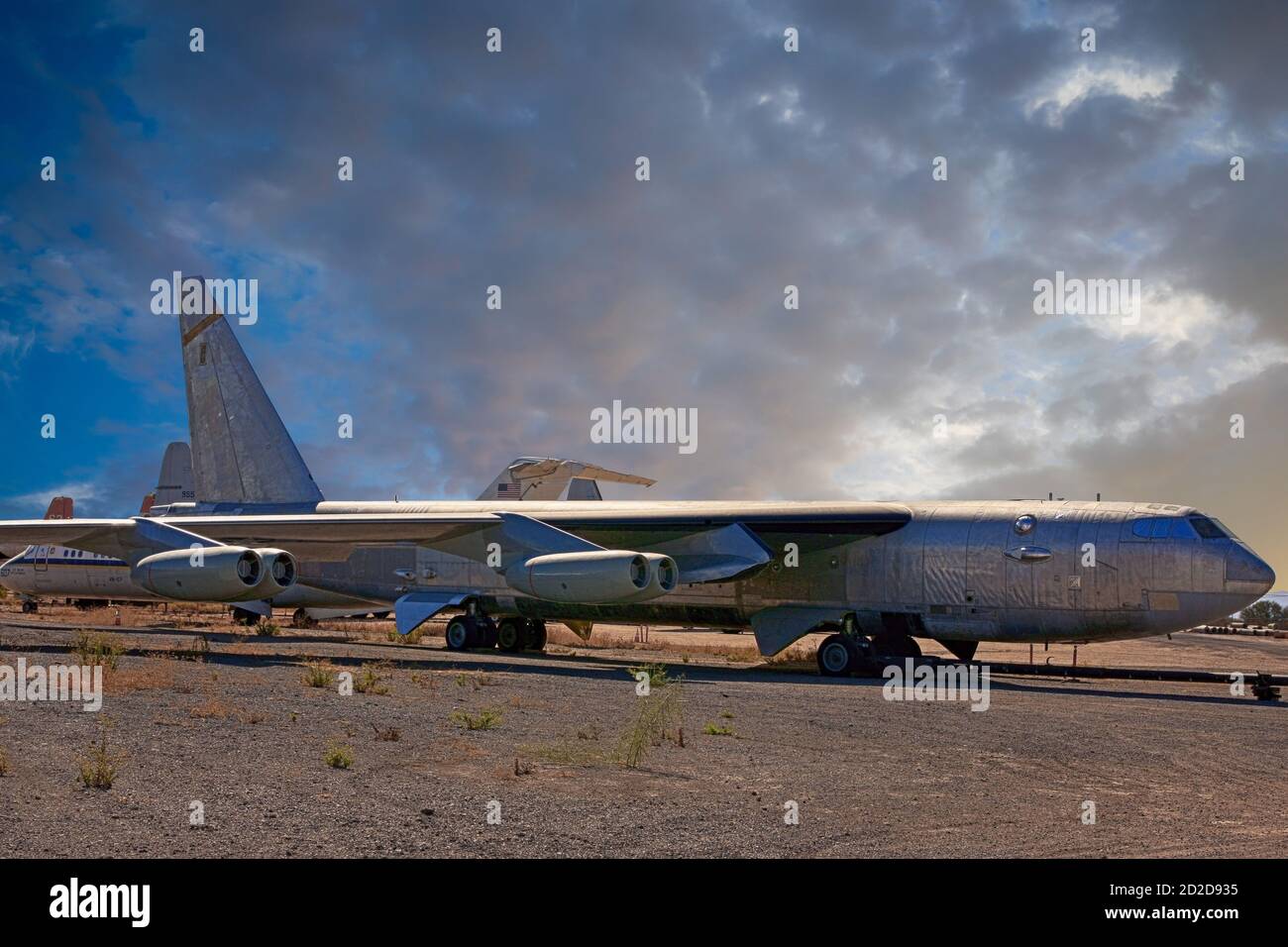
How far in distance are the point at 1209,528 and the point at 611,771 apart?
48.6ft

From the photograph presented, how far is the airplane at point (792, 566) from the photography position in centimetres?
2023

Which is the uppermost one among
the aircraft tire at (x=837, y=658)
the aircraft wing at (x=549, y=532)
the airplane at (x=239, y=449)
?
the airplane at (x=239, y=449)

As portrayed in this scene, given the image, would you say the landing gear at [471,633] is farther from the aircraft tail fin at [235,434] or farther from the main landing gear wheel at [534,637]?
the aircraft tail fin at [235,434]

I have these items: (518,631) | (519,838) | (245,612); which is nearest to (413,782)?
(519,838)

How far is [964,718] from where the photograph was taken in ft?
47.8

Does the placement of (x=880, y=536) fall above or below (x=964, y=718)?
above

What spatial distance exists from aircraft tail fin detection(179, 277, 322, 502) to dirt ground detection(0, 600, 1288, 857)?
14.3 metres

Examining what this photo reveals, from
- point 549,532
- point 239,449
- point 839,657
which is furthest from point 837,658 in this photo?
point 239,449

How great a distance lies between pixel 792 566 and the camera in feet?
79.3

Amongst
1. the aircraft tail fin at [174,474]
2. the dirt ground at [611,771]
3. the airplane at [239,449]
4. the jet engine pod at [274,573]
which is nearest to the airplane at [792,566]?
the jet engine pod at [274,573]

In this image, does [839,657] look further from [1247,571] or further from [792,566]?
[1247,571]

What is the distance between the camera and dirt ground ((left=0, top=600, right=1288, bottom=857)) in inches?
279
